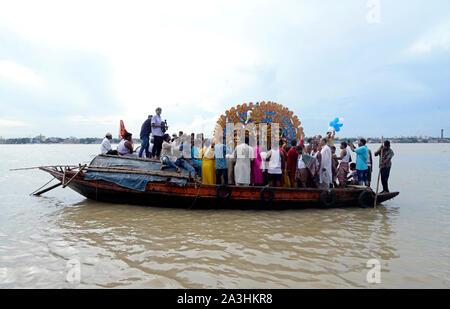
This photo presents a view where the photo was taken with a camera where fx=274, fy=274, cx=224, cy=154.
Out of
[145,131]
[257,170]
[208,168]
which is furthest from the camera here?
[145,131]

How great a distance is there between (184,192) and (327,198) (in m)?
3.93

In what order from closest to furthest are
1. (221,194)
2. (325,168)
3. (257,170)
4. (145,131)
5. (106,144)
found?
(221,194)
(257,170)
(325,168)
(145,131)
(106,144)

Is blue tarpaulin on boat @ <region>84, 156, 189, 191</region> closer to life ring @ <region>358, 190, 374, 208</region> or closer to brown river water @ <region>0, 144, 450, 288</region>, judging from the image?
brown river water @ <region>0, 144, 450, 288</region>

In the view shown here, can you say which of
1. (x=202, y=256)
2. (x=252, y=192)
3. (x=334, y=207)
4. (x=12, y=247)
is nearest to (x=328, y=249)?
(x=202, y=256)

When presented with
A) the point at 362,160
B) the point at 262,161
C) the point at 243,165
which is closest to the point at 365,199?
the point at 362,160

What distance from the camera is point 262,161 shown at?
7.57 m

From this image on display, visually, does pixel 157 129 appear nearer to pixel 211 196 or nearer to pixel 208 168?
pixel 208 168

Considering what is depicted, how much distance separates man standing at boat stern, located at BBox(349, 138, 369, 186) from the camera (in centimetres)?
828

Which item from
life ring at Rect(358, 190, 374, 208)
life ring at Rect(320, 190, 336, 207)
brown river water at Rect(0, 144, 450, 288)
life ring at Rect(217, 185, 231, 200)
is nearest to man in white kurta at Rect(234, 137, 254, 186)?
life ring at Rect(217, 185, 231, 200)

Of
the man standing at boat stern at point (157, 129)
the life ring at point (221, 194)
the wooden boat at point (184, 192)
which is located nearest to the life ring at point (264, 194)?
the wooden boat at point (184, 192)

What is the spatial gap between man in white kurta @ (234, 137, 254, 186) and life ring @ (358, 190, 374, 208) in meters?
3.32
